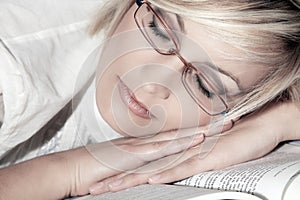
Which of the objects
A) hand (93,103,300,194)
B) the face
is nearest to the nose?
the face

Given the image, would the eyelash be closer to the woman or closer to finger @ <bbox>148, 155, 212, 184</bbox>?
the woman

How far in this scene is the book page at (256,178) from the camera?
689 millimetres

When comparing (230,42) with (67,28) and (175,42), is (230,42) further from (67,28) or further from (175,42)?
(67,28)

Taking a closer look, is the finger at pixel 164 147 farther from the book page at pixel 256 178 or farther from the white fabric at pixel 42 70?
the white fabric at pixel 42 70

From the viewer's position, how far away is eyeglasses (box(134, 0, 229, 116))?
0.84 meters

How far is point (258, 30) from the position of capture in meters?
0.81

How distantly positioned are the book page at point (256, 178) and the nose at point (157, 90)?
0.15 meters

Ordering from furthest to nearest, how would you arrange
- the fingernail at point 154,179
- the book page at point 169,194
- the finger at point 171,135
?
the finger at point 171,135, the fingernail at point 154,179, the book page at point 169,194

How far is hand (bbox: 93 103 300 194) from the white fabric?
0.20 metres

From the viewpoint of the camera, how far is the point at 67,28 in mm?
959

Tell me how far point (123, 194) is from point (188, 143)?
0.56ft

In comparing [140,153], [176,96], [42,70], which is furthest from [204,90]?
[42,70]

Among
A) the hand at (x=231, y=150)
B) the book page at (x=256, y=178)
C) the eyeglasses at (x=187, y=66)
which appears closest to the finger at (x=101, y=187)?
the hand at (x=231, y=150)

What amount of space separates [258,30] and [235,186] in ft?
0.87
